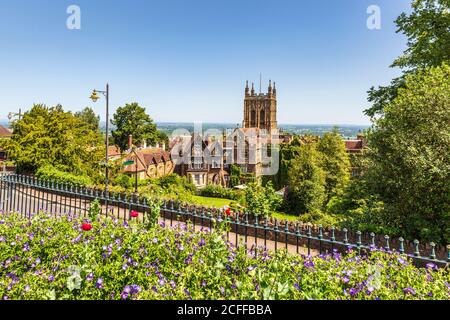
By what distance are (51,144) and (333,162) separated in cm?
3107

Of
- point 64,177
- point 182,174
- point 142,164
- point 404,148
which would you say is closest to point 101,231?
point 404,148

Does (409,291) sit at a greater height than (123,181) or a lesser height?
greater

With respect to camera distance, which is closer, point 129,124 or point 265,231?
point 265,231

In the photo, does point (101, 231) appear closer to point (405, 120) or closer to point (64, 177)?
point (405, 120)

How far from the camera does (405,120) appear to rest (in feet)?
39.6

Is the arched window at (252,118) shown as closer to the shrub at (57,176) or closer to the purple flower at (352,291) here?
the shrub at (57,176)

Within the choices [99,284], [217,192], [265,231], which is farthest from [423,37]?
[217,192]

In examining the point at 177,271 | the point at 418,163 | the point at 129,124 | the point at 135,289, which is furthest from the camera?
the point at 129,124

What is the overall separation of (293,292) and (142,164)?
151 ft

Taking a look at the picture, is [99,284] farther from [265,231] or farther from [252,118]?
[252,118]

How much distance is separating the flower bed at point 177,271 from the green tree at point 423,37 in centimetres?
1578

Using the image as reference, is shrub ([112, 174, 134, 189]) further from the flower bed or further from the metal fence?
the flower bed

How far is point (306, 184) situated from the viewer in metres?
34.1

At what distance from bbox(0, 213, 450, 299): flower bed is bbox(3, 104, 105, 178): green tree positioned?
16.3m
